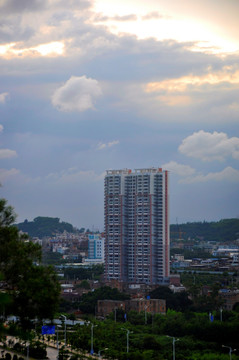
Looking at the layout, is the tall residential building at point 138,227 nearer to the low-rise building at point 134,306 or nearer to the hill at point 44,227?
the low-rise building at point 134,306

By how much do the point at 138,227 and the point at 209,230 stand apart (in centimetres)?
8016

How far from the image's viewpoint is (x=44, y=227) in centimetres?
13125

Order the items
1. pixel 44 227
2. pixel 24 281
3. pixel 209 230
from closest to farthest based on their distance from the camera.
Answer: pixel 24 281 < pixel 209 230 < pixel 44 227

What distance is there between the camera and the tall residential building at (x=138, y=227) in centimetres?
4484

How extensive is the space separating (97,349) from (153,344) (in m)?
2.13

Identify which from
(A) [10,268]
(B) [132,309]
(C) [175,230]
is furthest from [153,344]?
(C) [175,230]

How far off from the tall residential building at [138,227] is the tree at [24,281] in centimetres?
3146

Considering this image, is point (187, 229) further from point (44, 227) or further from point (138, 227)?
point (138, 227)

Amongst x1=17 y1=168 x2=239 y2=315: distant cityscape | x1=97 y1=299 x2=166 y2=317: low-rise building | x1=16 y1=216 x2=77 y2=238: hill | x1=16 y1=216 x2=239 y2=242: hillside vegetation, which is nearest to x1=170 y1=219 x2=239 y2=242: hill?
x1=16 y1=216 x2=239 y2=242: hillside vegetation

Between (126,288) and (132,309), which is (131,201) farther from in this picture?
(132,309)

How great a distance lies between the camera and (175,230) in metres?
124

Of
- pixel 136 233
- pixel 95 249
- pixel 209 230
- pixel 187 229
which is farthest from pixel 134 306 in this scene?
pixel 187 229

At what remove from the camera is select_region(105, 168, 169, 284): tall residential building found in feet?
147

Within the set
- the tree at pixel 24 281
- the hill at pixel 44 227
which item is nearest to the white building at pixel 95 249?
the hill at pixel 44 227
